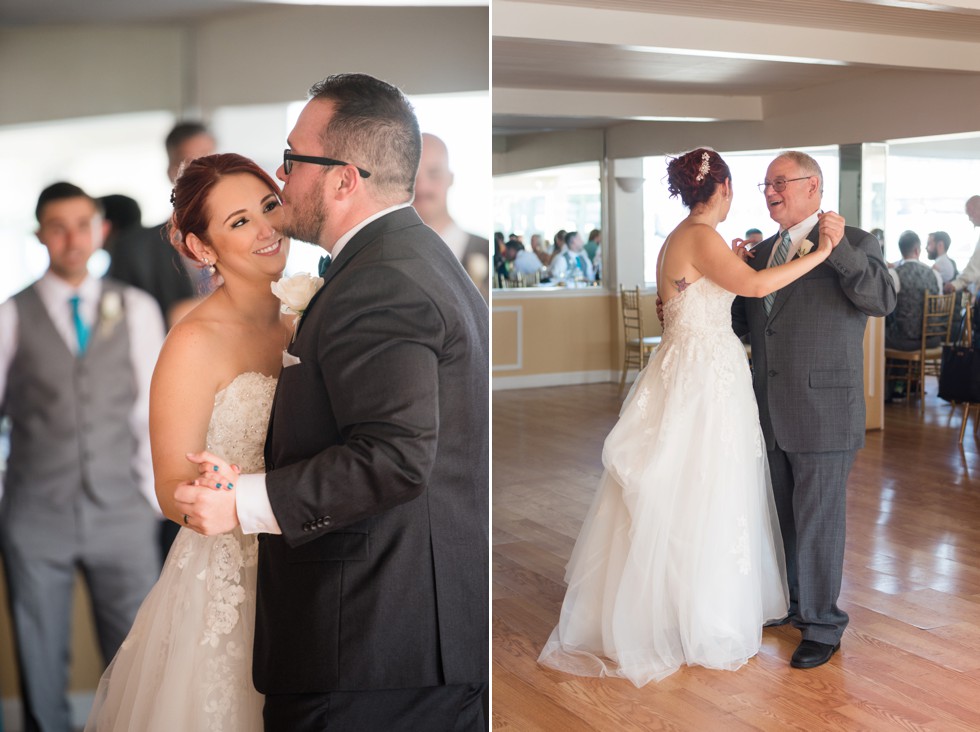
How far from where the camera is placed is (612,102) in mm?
9297

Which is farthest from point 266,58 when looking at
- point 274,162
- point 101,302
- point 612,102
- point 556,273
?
point 556,273

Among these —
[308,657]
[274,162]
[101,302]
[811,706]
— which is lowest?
[811,706]

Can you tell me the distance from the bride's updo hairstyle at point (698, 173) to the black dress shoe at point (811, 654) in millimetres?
1674

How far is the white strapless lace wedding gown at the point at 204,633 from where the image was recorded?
6.48 feet

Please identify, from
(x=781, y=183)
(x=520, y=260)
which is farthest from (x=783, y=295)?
(x=520, y=260)

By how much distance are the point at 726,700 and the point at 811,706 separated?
0.88 feet

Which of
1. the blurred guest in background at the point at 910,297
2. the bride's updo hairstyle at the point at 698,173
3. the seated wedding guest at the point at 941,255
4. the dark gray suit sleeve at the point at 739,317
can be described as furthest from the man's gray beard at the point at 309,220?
the seated wedding guest at the point at 941,255

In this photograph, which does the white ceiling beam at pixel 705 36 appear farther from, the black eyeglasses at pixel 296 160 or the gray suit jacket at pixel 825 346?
the black eyeglasses at pixel 296 160

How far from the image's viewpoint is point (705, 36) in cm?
562

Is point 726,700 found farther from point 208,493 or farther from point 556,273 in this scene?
point 556,273

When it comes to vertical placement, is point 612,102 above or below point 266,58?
above

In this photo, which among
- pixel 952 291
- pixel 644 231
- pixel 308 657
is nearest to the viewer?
pixel 308 657

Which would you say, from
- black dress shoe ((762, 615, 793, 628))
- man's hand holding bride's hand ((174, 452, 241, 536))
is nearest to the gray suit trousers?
black dress shoe ((762, 615, 793, 628))

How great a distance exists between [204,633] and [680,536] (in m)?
2.00
